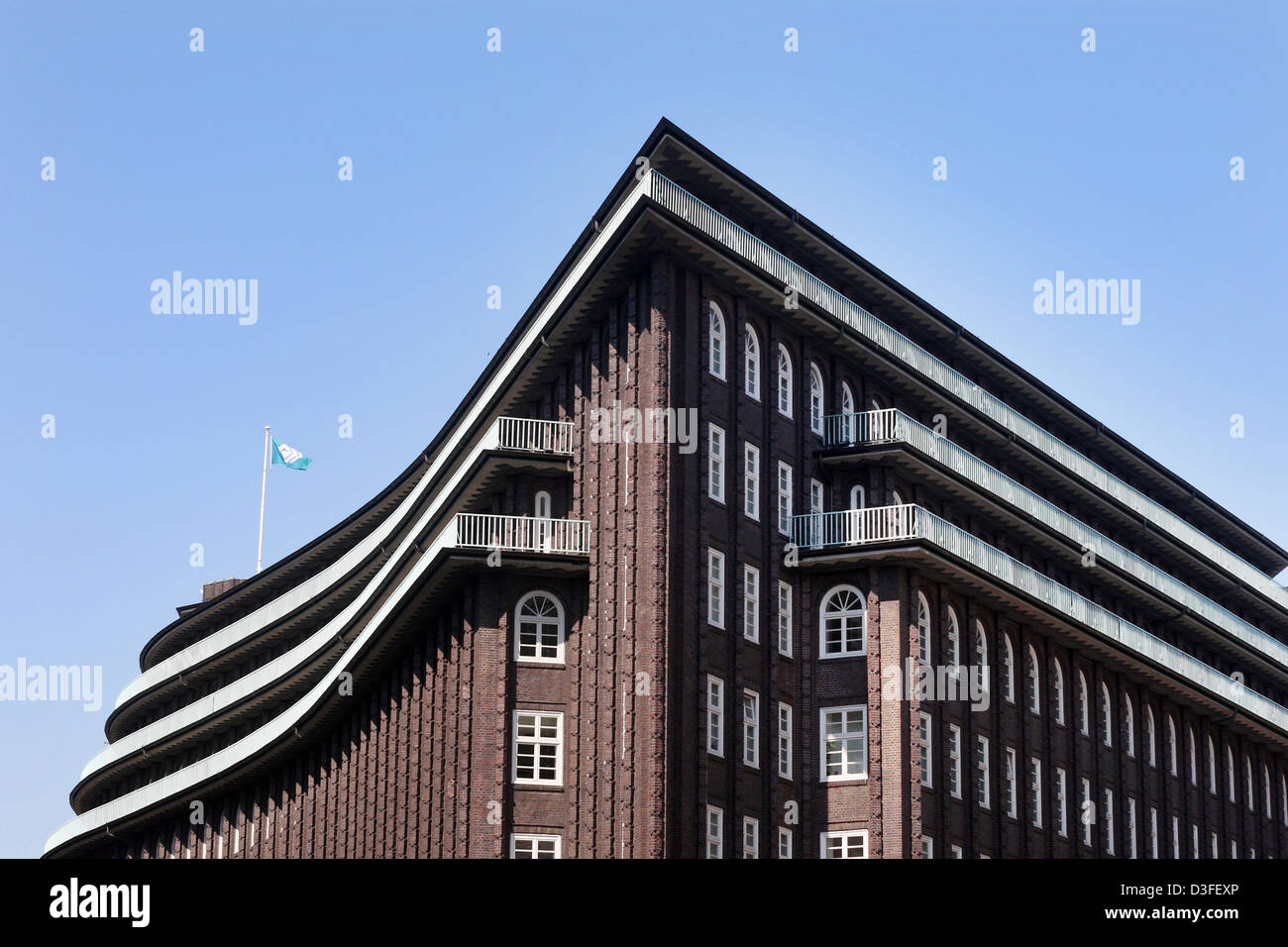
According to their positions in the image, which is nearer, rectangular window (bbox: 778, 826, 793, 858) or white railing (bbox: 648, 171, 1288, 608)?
rectangular window (bbox: 778, 826, 793, 858)

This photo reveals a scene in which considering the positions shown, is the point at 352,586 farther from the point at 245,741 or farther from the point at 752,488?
the point at 752,488

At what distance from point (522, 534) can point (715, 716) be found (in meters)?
8.39

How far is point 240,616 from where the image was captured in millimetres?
98375

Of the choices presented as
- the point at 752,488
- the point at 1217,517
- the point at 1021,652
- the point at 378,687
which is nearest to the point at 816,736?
the point at 752,488

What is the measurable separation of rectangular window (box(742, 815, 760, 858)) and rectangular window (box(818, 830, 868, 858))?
8.21 ft

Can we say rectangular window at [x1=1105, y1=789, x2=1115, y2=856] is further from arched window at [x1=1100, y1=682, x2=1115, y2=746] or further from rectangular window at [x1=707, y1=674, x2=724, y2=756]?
rectangular window at [x1=707, y1=674, x2=724, y2=756]

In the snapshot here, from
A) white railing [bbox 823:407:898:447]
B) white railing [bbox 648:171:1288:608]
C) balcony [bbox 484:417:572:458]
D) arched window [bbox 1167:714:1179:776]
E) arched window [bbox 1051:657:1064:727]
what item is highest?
white railing [bbox 648:171:1288:608]

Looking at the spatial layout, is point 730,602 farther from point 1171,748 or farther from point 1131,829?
point 1171,748

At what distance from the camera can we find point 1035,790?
70.2 metres

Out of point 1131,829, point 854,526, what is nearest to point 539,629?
point 854,526

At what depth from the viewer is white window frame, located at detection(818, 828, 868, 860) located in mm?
60031

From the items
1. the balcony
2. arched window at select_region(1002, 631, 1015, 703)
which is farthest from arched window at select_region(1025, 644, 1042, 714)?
the balcony

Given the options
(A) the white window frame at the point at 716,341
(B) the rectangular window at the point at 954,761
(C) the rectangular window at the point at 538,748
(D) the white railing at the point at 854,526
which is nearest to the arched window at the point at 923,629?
(D) the white railing at the point at 854,526

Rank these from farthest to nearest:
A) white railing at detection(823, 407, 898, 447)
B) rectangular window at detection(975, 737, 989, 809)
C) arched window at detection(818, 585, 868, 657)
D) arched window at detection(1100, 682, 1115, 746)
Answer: arched window at detection(1100, 682, 1115, 746), white railing at detection(823, 407, 898, 447), rectangular window at detection(975, 737, 989, 809), arched window at detection(818, 585, 868, 657)
